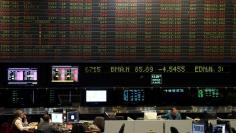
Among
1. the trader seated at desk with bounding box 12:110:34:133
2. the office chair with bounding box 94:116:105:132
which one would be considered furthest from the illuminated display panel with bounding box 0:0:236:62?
the office chair with bounding box 94:116:105:132

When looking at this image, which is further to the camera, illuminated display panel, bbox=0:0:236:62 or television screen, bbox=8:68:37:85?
television screen, bbox=8:68:37:85

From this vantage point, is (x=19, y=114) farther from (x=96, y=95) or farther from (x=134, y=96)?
(x=134, y=96)

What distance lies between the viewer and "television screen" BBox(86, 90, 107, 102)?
1425cm

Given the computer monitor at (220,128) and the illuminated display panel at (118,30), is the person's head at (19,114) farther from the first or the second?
the computer monitor at (220,128)

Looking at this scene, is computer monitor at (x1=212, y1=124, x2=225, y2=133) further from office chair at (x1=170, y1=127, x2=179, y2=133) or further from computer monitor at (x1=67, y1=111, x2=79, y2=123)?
computer monitor at (x1=67, y1=111, x2=79, y2=123)

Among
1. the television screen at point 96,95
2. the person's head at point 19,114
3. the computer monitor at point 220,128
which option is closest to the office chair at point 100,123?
the television screen at point 96,95

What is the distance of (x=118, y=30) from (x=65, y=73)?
164cm

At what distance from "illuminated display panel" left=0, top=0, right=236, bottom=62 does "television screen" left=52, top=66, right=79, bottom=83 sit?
10.4 inches

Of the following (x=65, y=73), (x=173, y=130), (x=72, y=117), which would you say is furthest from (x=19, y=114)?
(x=173, y=130)

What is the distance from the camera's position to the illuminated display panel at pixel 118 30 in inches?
532

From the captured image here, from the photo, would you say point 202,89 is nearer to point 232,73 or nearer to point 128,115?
point 232,73

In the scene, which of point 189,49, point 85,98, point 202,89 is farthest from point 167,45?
point 85,98

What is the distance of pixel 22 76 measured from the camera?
13.7 metres

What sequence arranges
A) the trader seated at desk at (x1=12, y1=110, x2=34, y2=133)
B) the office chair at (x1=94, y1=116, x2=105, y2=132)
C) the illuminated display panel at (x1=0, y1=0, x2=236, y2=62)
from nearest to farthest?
the office chair at (x1=94, y1=116, x2=105, y2=132)
the trader seated at desk at (x1=12, y1=110, x2=34, y2=133)
the illuminated display panel at (x1=0, y1=0, x2=236, y2=62)
